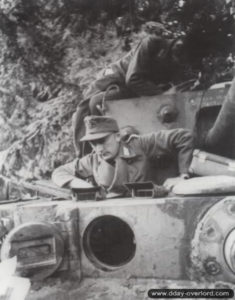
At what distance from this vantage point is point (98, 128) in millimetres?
3604

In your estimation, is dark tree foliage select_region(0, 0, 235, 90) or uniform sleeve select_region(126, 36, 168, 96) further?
uniform sleeve select_region(126, 36, 168, 96)

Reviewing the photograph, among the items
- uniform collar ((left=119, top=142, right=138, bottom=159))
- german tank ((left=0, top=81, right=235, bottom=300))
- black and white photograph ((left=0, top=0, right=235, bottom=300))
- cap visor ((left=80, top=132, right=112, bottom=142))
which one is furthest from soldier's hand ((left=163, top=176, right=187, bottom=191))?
cap visor ((left=80, top=132, right=112, bottom=142))

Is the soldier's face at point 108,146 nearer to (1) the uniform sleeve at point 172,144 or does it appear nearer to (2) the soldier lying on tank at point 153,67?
(1) the uniform sleeve at point 172,144

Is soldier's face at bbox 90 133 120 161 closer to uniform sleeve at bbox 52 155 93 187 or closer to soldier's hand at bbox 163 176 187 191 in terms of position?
uniform sleeve at bbox 52 155 93 187

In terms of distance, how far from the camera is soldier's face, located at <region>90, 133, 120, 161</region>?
359cm

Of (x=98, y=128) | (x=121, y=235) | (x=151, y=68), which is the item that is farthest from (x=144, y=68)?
(x=121, y=235)

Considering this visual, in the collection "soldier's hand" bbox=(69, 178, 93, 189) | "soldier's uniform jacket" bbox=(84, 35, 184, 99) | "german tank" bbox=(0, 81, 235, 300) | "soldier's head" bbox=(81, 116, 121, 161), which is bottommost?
"german tank" bbox=(0, 81, 235, 300)

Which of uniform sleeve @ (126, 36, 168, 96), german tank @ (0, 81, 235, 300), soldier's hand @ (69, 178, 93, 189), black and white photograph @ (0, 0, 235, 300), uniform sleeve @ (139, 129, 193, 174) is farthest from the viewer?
uniform sleeve @ (126, 36, 168, 96)

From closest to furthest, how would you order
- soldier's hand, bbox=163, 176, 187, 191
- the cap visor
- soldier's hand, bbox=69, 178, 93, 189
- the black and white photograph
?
the black and white photograph, soldier's hand, bbox=163, 176, 187, 191, the cap visor, soldier's hand, bbox=69, 178, 93, 189

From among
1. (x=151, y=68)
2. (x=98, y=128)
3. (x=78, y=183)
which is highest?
(x=151, y=68)

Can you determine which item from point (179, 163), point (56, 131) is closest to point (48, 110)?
point (56, 131)

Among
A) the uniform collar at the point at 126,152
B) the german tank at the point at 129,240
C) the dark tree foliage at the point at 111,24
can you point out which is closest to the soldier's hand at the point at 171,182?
the german tank at the point at 129,240

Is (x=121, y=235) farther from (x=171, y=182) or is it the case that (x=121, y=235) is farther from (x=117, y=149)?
(x=117, y=149)

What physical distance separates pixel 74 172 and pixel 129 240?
952 mm
